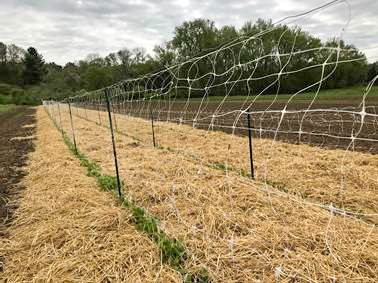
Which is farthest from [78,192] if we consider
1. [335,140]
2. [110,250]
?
[335,140]

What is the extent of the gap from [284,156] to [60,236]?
4016mm

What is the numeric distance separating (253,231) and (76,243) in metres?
1.56

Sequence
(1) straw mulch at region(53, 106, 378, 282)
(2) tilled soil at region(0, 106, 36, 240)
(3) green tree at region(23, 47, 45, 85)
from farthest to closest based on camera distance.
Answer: (3) green tree at region(23, 47, 45, 85) < (2) tilled soil at region(0, 106, 36, 240) < (1) straw mulch at region(53, 106, 378, 282)

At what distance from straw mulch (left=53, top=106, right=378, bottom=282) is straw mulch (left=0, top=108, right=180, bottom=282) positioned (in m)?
0.35

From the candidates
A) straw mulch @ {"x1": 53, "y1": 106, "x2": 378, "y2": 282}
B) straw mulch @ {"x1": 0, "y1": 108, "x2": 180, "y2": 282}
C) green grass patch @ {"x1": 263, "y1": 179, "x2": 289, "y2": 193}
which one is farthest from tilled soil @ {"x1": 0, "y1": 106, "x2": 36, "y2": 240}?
green grass patch @ {"x1": 263, "y1": 179, "x2": 289, "y2": 193}

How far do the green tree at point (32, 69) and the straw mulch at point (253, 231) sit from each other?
7877 centimetres

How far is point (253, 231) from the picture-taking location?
293 cm

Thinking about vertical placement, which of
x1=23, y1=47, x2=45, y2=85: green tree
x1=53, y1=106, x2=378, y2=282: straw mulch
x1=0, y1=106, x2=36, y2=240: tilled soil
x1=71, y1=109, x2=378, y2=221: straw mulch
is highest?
x1=23, y1=47, x2=45, y2=85: green tree

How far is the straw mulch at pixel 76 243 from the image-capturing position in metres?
2.57

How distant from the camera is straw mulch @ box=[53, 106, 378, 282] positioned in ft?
7.80

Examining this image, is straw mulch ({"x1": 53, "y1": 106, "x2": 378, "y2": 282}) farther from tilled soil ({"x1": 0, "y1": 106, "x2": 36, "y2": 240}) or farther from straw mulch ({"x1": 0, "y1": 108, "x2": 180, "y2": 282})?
tilled soil ({"x1": 0, "y1": 106, "x2": 36, "y2": 240})

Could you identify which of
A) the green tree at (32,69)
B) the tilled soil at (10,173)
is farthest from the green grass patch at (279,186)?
the green tree at (32,69)

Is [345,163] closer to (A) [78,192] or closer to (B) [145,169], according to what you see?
(B) [145,169]

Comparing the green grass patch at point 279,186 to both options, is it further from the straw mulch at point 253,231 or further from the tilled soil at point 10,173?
the tilled soil at point 10,173
